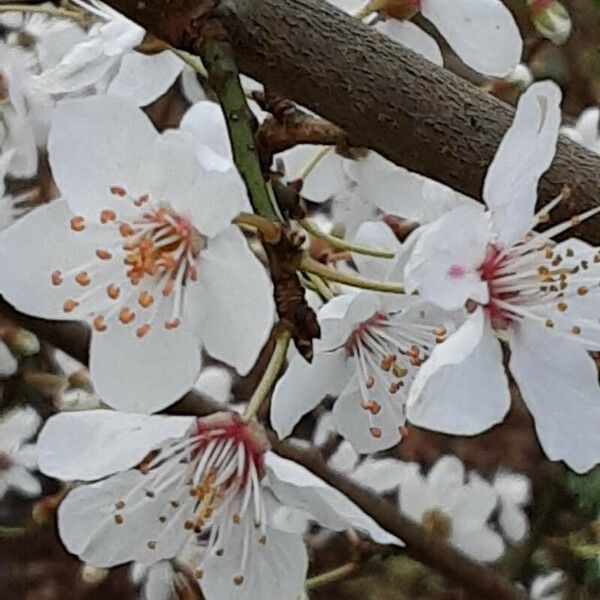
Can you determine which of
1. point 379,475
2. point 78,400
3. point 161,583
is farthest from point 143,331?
point 379,475

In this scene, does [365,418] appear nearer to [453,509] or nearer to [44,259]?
[44,259]

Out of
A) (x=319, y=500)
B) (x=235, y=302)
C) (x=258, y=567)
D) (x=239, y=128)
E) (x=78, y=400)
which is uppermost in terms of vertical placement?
(x=239, y=128)

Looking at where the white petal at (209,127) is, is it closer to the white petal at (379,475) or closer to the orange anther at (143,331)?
the orange anther at (143,331)

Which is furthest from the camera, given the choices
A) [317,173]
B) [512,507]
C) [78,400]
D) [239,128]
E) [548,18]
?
[512,507]


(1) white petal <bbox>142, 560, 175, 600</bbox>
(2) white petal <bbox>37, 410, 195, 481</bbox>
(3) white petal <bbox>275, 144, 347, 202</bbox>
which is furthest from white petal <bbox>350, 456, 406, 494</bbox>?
(2) white petal <bbox>37, 410, 195, 481</bbox>

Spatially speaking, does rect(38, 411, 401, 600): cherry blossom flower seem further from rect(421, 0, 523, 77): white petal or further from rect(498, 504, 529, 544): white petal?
rect(498, 504, 529, 544): white petal

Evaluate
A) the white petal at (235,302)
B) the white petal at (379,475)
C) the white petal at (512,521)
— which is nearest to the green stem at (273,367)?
the white petal at (235,302)

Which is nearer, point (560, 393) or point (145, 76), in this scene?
point (560, 393)
